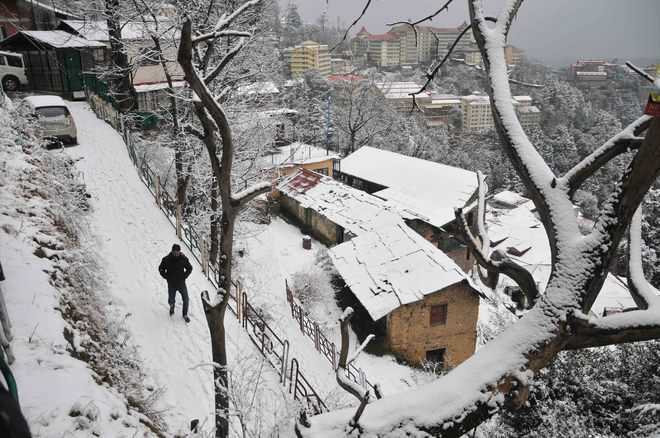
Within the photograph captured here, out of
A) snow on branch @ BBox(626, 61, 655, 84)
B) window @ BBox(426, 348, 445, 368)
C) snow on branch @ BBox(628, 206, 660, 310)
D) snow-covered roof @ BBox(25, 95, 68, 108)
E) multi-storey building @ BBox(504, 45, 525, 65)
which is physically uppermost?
multi-storey building @ BBox(504, 45, 525, 65)

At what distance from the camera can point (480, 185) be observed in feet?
10.6

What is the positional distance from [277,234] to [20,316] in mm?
21442

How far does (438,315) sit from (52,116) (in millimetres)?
15607

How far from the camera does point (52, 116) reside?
16.0 metres

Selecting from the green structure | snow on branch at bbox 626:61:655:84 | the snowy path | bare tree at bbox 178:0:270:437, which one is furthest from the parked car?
snow on branch at bbox 626:61:655:84

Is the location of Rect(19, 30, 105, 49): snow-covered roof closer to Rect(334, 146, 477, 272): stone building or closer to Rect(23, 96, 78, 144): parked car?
Rect(23, 96, 78, 144): parked car

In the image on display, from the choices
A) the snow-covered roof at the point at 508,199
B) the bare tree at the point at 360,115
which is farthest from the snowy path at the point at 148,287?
the snow-covered roof at the point at 508,199

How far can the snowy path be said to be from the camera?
729 centimetres

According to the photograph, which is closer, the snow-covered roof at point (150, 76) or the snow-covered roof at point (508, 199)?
the snow-covered roof at point (150, 76)

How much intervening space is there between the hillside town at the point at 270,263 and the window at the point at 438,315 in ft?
0.32

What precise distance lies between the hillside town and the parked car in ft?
0.23

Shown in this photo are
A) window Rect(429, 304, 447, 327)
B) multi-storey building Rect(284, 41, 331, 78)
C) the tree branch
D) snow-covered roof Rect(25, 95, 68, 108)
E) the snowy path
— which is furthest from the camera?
multi-storey building Rect(284, 41, 331, 78)

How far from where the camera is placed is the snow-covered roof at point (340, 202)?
23391 millimetres

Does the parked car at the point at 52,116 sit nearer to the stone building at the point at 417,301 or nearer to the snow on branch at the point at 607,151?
the stone building at the point at 417,301
